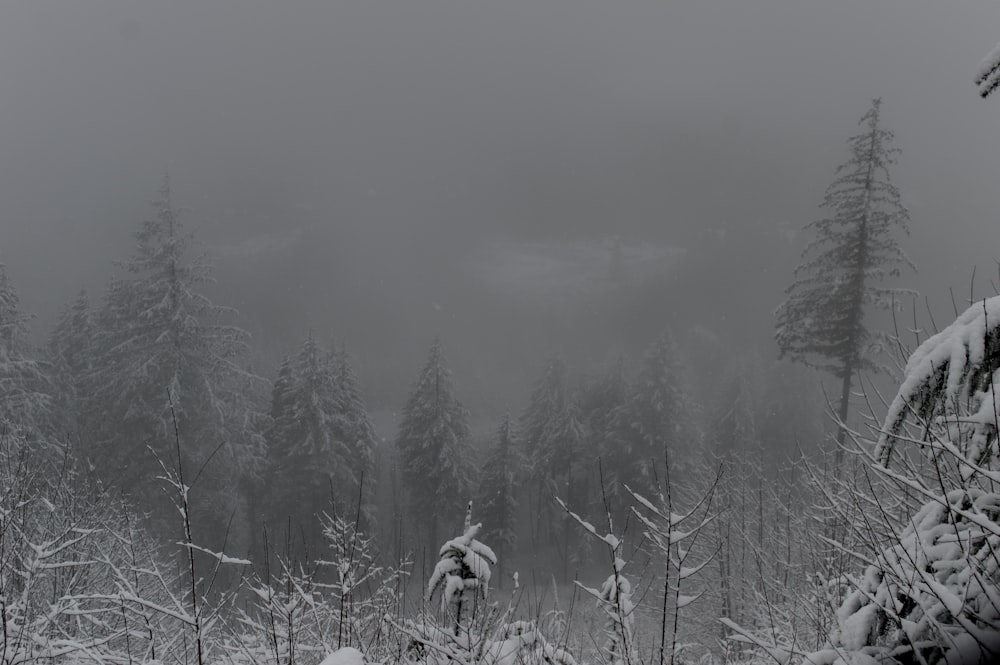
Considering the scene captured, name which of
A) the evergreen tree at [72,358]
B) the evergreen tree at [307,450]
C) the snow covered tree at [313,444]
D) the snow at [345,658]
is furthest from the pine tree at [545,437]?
the snow at [345,658]

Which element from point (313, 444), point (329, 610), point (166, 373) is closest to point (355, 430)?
point (313, 444)

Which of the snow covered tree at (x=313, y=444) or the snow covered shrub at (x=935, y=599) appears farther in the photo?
the snow covered tree at (x=313, y=444)

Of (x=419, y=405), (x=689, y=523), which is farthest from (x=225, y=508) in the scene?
(x=689, y=523)

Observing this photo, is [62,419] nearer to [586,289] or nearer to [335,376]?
[335,376]

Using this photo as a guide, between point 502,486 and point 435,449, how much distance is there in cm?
426

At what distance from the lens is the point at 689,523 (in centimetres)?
2106

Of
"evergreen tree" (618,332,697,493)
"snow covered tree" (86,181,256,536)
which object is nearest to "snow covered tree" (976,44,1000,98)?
"snow covered tree" (86,181,256,536)

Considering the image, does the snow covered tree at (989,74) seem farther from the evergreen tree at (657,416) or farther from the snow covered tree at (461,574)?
the evergreen tree at (657,416)

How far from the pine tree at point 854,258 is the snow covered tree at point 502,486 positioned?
57.7 ft

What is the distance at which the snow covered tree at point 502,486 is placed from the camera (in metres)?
31.6

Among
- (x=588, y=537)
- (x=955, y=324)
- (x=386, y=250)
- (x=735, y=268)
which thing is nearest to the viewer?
(x=955, y=324)

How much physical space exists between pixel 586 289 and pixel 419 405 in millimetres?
64657

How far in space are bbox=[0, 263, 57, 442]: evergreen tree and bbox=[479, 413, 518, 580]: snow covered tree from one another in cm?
1988

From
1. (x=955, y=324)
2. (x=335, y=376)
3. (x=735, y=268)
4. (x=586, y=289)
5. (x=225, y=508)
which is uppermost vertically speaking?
(x=735, y=268)
